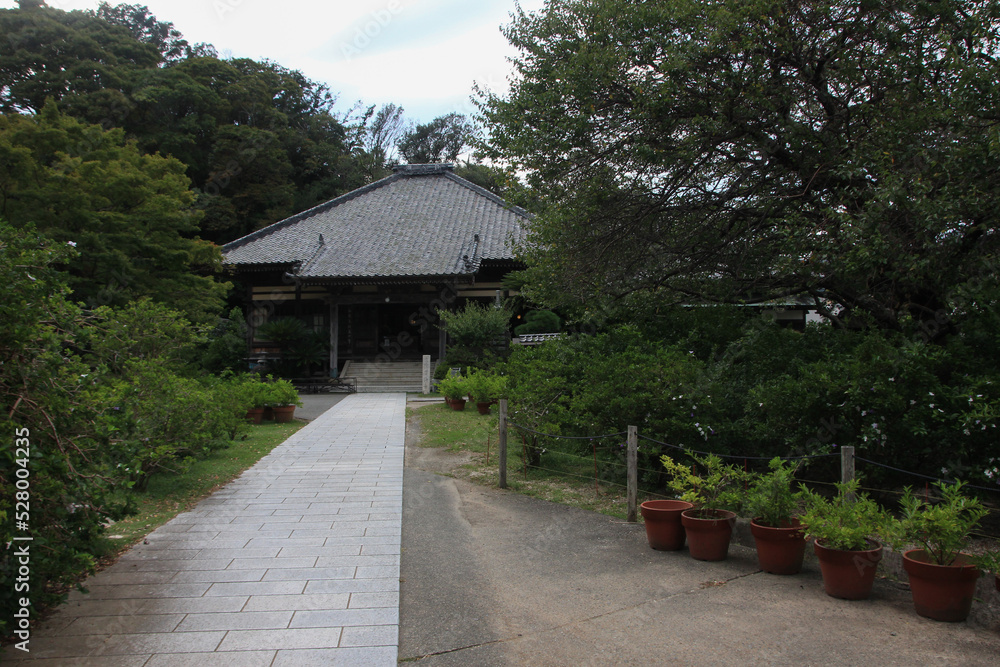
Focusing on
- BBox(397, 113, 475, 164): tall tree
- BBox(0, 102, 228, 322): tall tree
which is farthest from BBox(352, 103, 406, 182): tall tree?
BBox(0, 102, 228, 322): tall tree

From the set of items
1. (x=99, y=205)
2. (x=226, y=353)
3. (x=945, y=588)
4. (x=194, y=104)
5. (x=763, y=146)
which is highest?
(x=194, y=104)

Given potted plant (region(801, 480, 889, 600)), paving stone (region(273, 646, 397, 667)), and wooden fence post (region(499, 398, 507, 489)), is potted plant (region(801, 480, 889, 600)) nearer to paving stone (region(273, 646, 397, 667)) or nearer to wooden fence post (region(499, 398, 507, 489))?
paving stone (region(273, 646, 397, 667))

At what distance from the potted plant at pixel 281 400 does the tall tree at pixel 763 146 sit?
6.80 meters

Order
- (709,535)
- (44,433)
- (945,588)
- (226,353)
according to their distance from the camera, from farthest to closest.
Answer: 1. (226,353)
2. (709,535)
3. (945,588)
4. (44,433)

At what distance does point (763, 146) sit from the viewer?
7.30 meters

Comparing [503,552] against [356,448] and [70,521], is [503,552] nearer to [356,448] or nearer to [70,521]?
[70,521]

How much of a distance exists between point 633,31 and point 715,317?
3.77 meters

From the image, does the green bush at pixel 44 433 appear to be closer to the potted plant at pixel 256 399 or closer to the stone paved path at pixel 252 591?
the stone paved path at pixel 252 591

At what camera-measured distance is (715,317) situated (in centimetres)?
864

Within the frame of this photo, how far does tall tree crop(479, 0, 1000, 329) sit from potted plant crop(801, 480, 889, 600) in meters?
2.42

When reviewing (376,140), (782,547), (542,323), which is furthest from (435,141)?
(782,547)

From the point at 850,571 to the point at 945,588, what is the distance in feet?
1.64

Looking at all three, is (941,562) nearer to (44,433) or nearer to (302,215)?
(44,433)

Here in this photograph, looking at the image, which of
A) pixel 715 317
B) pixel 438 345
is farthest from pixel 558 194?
pixel 438 345
